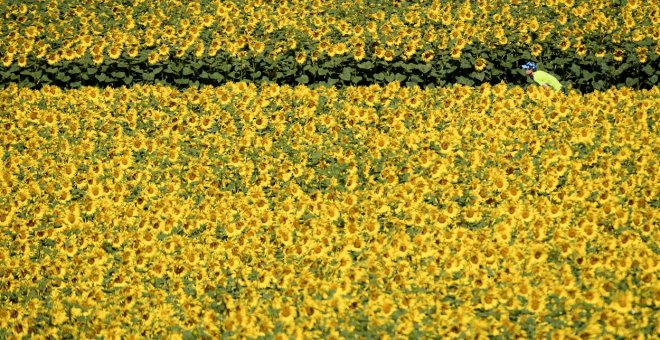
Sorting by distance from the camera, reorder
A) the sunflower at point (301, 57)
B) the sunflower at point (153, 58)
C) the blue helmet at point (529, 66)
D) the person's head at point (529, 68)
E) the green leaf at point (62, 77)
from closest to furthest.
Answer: the person's head at point (529, 68), the blue helmet at point (529, 66), the sunflower at point (301, 57), the sunflower at point (153, 58), the green leaf at point (62, 77)

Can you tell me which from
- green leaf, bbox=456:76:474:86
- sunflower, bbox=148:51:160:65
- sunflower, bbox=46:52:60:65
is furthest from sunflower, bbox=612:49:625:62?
sunflower, bbox=46:52:60:65

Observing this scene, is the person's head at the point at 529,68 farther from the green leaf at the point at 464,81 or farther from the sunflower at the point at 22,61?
the sunflower at the point at 22,61

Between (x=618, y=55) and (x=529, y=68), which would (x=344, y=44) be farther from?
(x=618, y=55)

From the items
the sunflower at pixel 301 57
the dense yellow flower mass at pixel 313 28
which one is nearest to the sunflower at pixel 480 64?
the dense yellow flower mass at pixel 313 28

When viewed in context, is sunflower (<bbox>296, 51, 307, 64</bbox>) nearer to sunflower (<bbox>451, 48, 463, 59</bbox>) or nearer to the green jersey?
sunflower (<bbox>451, 48, 463, 59</bbox>)

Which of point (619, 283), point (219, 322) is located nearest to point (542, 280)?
point (619, 283)

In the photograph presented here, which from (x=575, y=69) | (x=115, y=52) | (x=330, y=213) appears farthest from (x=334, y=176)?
(x=115, y=52)
